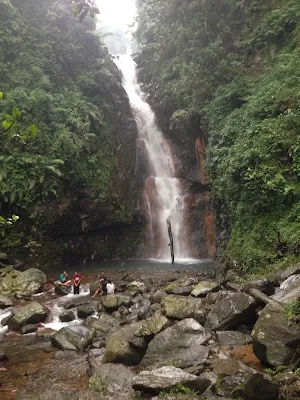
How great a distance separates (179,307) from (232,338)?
1765 millimetres

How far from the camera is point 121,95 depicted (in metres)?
27.5

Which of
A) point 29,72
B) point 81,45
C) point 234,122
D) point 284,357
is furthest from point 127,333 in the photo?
point 81,45

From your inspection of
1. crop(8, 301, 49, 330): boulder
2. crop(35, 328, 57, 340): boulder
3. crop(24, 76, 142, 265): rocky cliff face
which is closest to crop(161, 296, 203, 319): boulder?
crop(35, 328, 57, 340): boulder

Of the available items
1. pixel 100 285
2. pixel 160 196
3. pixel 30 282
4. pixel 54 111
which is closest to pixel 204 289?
pixel 100 285

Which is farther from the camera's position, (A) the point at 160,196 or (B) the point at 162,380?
(A) the point at 160,196

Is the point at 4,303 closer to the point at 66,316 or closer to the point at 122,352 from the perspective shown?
the point at 66,316

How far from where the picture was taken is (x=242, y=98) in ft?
55.6

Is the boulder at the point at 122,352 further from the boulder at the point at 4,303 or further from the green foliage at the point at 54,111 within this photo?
the green foliage at the point at 54,111

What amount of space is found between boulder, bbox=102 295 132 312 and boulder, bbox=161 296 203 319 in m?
2.41

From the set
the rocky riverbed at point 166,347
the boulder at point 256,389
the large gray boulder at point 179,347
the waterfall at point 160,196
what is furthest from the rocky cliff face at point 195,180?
the boulder at point 256,389

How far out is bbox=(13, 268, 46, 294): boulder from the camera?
14102mm

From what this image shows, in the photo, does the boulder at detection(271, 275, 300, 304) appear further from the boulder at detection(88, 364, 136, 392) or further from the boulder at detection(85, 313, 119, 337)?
the boulder at detection(85, 313, 119, 337)

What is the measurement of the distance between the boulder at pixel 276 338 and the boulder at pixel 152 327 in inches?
87.8

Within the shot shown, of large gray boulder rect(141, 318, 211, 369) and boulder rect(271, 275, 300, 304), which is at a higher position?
boulder rect(271, 275, 300, 304)
